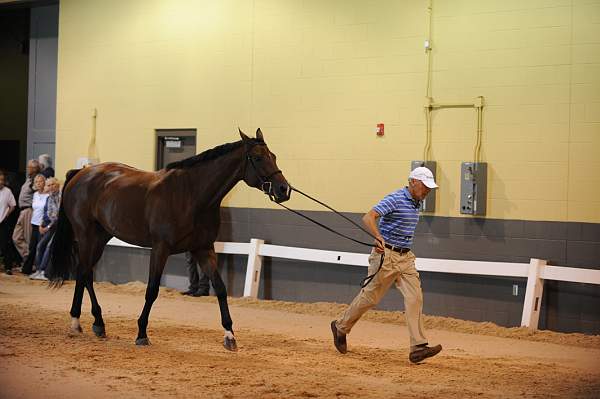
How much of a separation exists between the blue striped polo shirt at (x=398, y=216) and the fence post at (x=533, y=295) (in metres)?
2.79

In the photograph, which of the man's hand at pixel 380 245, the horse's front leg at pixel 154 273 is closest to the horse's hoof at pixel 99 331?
the horse's front leg at pixel 154 273

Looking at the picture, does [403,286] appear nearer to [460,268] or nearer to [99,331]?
[460,268]

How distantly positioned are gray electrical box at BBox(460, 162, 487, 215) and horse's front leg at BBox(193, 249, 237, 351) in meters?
3.59

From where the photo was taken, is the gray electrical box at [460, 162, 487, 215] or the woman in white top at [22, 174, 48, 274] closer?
the gray electrical box at [460, 162, 487, 215]

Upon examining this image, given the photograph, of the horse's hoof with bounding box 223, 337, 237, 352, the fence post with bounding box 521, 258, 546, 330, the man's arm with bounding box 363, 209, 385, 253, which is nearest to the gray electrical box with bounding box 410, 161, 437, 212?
the fence post with bounding box 521, 258, 546, 330

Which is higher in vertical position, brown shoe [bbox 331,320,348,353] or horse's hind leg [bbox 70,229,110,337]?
horse's hind leg [bbox 70,229,110,337]

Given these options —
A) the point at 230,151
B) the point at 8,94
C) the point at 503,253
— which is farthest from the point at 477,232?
the point at 8,94

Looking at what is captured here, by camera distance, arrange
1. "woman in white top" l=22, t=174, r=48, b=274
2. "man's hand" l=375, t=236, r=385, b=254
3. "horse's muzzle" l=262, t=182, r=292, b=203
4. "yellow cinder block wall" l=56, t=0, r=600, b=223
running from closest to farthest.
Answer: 1. "man's hand" l=375, t=236, r=385, b=254
2. "horse's muzzle" l=262, t=182, r=292, b=203
3. "yellow cinder block wall" l=56, t=0, r=600, b=223
4. "woman in white top" l=22, t=174, r=48, b=274

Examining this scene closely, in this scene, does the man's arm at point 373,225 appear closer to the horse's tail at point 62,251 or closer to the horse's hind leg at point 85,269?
the horse's hind leg at point 85,269

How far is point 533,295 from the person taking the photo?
31.4 feet

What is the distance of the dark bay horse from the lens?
310 inches

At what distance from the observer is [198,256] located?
812 cm

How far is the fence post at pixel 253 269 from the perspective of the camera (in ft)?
39.0

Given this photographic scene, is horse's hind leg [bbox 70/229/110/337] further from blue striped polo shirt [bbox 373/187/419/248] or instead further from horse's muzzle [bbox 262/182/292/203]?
blue striped polo shirt [bbox 373/187/419/248]
